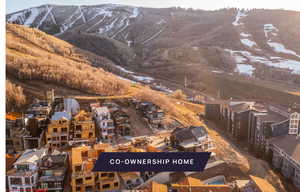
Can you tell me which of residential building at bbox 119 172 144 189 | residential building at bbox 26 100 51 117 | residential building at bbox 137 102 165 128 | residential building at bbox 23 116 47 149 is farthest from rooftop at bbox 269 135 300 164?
residential building at bbox 26 100 51 117

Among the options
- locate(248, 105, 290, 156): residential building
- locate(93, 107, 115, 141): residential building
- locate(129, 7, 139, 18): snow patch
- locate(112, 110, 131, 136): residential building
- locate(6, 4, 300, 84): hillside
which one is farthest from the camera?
locate(129, 7, 139, 18): snow patch

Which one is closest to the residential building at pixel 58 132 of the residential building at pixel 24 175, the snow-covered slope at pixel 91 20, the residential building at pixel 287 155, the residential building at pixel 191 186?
the residential building at pixel 24 175

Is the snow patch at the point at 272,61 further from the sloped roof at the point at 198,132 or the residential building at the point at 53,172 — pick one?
the residential building at the point at 53,172

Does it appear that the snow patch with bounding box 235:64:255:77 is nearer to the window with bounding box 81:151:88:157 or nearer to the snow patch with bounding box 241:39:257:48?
the snow patch with bounding box 241:39:257:48

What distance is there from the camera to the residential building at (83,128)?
6.14 m

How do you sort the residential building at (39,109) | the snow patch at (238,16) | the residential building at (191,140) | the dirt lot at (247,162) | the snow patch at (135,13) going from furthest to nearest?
the snow patch at (135,13)
the snow patch at (238,16)
the residential building at (39,109)
the dirt lot at (247,162)
the residential building at (191,140)

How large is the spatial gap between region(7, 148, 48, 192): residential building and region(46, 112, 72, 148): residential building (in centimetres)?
114

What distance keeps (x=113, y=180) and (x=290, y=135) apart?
4.76 metres

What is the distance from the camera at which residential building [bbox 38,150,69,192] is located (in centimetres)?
451

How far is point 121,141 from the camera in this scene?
6098 mm

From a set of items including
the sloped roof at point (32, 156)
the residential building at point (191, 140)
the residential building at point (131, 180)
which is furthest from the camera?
the residential building at point (191, 140)

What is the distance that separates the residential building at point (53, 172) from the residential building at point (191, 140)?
2182 mm

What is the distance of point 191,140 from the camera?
5.71 m

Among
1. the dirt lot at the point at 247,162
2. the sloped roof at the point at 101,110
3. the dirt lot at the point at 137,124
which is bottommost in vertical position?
the dirt lot at the point at 247,162
